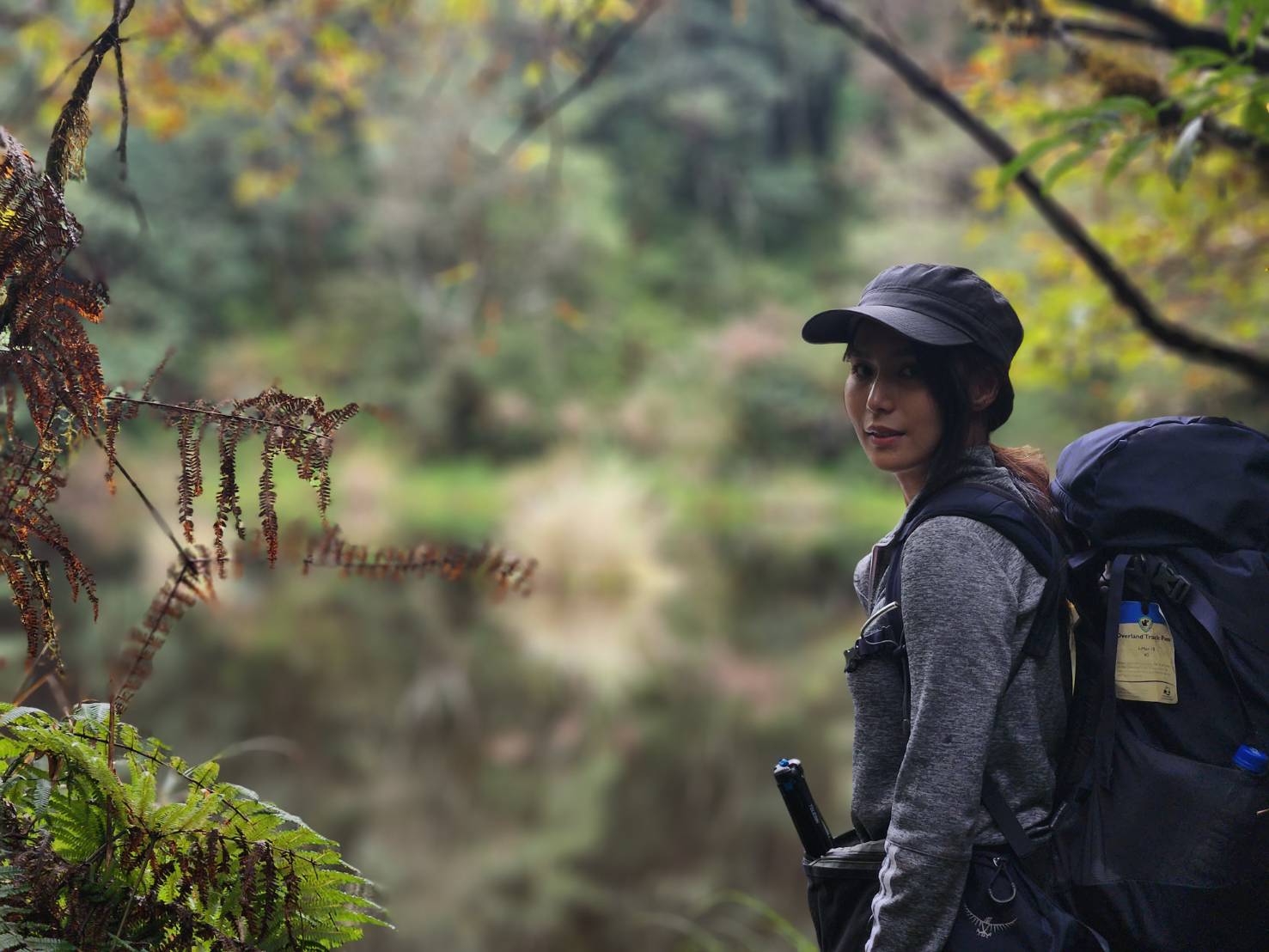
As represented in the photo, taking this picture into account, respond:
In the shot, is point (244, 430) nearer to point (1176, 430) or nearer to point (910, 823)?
point (910, 823)

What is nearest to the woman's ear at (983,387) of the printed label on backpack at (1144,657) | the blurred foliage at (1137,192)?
the printed label on backpack at (1144,657)

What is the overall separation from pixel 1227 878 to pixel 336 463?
1461 cm

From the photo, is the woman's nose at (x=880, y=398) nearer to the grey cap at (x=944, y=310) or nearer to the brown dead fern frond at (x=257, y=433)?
the grey cap at (x=944, y=310)

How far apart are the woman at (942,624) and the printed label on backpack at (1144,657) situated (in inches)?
3.1

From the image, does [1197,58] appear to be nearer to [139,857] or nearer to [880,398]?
[880,398]

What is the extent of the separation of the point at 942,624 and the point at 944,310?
35cm

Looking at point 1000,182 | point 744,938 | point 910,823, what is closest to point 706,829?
point 744,938

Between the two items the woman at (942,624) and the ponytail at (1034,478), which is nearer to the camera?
the woman at (942,624)

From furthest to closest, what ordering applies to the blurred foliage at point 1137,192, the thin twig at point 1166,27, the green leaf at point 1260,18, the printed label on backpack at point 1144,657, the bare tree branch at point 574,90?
the bare tree branch at point 574,90, the blurred foliage at point 1137,192, the thin twig at point 1166,27, the green leaf at point 1260,18, the printed label on backpack at point 1144,657

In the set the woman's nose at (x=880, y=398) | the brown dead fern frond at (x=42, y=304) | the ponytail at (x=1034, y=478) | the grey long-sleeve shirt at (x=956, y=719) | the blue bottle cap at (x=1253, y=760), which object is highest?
the brown dead fern frond at (x=42, y=304)

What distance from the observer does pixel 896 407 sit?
1291mm

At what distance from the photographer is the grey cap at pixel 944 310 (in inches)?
47.8

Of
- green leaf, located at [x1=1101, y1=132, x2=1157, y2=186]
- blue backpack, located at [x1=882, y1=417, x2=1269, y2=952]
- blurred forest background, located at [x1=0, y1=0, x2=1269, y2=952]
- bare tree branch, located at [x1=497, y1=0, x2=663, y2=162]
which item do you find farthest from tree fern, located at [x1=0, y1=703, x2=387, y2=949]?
bare tree branch, located at [x1=497, y1=0, x2=663, y2=162]

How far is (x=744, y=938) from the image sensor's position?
4.30 metres
